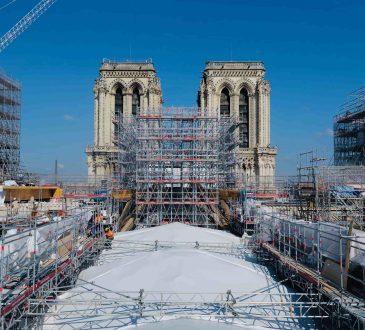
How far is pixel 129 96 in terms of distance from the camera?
4884cm

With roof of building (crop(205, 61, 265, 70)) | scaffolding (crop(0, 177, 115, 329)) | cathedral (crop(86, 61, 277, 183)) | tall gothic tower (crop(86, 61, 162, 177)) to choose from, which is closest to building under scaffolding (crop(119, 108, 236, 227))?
scaffolding (crop(0, 177, 115, 329))

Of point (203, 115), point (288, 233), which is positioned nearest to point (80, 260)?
point (288, 233)

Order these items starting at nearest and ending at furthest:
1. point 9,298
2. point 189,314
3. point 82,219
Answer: point 9,298, point 189,314, point 82,219

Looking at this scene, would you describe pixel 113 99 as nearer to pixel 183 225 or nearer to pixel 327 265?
pixel 183 225

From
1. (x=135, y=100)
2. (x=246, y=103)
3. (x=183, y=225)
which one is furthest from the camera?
(x=135, y=100)

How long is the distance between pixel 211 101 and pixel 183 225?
26062 mm

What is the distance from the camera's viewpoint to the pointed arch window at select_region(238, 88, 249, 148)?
49312 mm

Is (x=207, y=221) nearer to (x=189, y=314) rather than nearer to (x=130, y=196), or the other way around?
(x=130, y=196)

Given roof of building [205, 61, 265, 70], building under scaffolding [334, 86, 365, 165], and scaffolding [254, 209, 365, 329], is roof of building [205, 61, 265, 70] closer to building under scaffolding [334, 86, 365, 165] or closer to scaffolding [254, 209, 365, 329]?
building under scaffolding [334, 86, 365, 165]

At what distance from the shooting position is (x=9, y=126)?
42.1 meters

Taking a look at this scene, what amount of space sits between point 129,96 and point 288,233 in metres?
36.4

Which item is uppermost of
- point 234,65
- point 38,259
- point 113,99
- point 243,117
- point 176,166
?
point 234,65

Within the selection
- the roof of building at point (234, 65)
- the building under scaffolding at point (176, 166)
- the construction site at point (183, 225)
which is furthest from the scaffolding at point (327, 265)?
the roof of building at point (234, 65)

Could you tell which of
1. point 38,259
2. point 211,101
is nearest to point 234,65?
point 211,101
